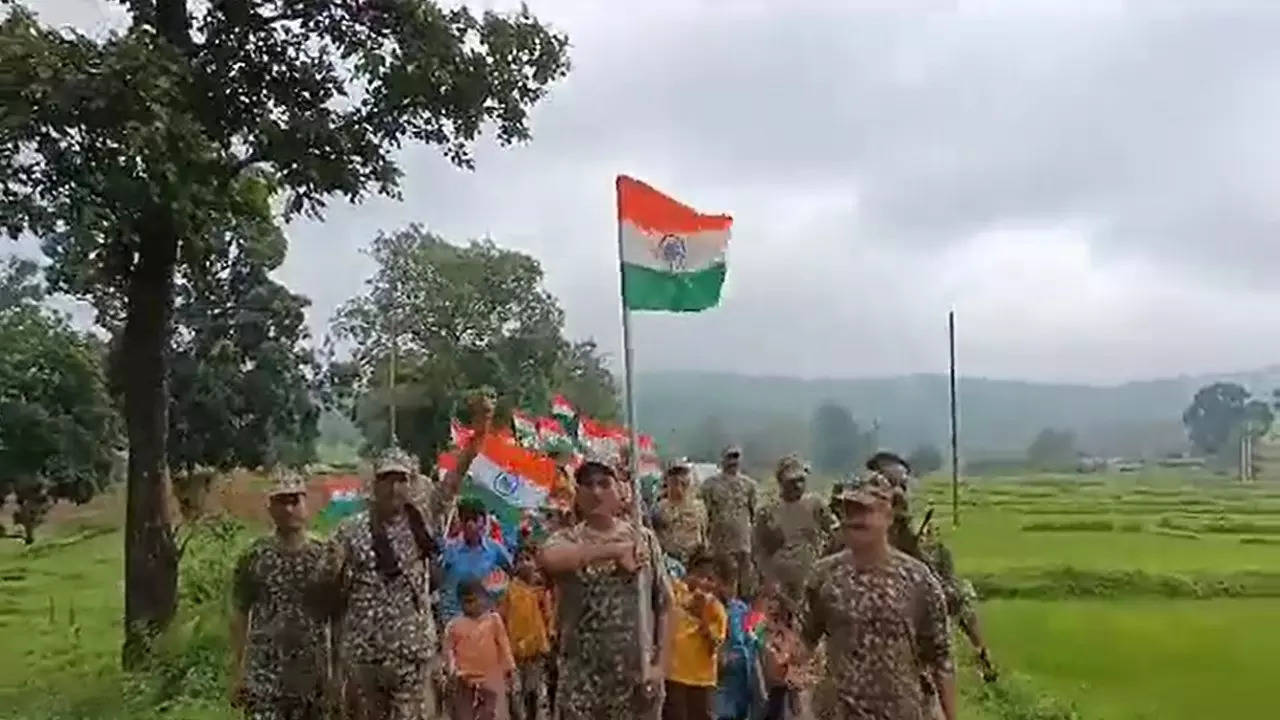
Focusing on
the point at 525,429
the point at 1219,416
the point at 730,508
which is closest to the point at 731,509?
the point at 730,508

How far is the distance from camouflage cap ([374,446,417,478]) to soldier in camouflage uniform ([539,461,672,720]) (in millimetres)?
864

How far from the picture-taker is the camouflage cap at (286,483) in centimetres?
695

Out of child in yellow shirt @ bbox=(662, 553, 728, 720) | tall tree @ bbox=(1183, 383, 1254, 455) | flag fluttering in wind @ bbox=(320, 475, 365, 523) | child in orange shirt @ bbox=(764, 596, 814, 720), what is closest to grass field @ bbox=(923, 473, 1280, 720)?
child in orange shirt @ bbox=(764, 596, 814, 720)

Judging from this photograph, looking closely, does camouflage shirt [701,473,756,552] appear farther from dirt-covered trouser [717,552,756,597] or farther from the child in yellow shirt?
the child in yellow shirt

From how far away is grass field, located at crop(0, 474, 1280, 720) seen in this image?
13.7 meters

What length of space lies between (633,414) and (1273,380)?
106139 mm

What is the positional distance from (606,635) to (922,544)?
2.72 metres

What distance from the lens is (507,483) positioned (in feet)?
40.5

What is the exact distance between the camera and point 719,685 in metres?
9.09

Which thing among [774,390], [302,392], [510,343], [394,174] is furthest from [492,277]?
[394,174]

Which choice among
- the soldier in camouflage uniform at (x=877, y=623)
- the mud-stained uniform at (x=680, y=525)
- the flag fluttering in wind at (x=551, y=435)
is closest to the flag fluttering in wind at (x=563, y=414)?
the flag fluttering in wind at (x=551, y=435)

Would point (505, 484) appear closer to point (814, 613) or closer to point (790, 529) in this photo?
point (790, 529)

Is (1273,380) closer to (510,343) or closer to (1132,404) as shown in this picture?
(1132,404)

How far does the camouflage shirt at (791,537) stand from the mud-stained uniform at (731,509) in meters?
1.02
